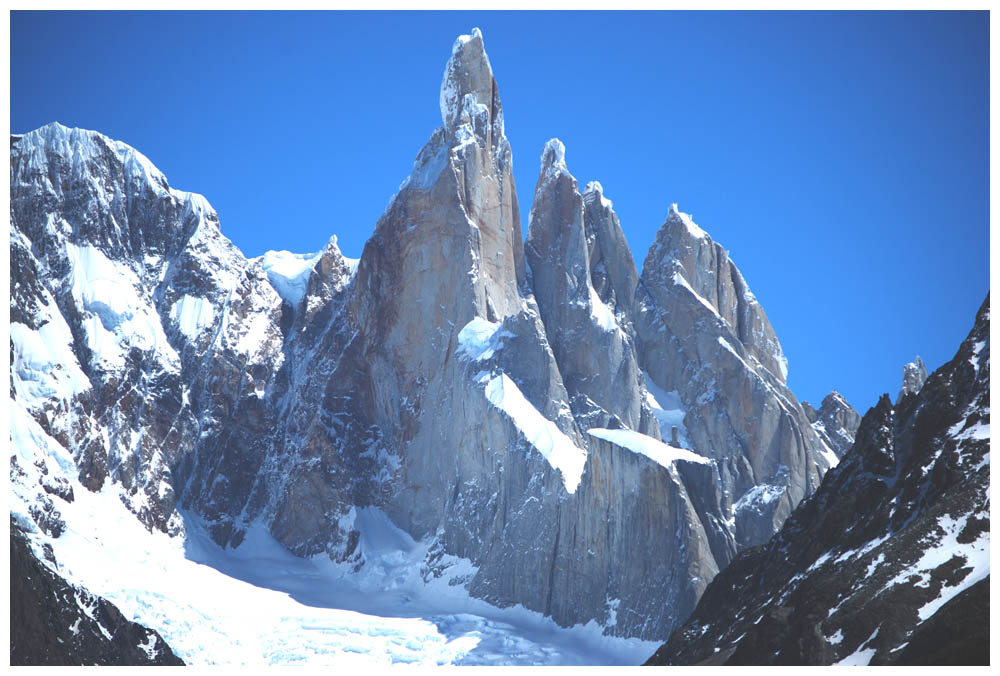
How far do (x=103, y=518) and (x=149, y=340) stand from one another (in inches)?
1121

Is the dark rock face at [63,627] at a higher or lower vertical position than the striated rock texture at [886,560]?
lower

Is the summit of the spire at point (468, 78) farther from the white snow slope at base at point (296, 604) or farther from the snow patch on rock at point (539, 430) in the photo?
the white snow slope at base at point (296, 604)

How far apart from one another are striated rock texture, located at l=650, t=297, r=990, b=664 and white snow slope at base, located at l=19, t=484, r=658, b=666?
41751 mm

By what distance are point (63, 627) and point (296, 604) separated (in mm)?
48197

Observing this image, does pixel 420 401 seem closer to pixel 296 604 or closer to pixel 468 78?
pixel 296 604

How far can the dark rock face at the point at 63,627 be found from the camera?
112 m

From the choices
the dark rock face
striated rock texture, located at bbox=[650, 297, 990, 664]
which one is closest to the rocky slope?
the dark rock face

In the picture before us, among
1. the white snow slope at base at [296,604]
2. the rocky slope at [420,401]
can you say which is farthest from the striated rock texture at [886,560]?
the rocky slope at [420,401]

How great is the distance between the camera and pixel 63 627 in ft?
404

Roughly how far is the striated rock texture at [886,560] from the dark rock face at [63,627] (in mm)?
44066

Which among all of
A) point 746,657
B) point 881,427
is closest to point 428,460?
point 881,427

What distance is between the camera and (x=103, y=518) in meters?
174

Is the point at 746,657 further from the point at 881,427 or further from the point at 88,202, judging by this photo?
the point at 88,202

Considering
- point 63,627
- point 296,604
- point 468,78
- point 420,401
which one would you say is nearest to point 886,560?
point 63,627
